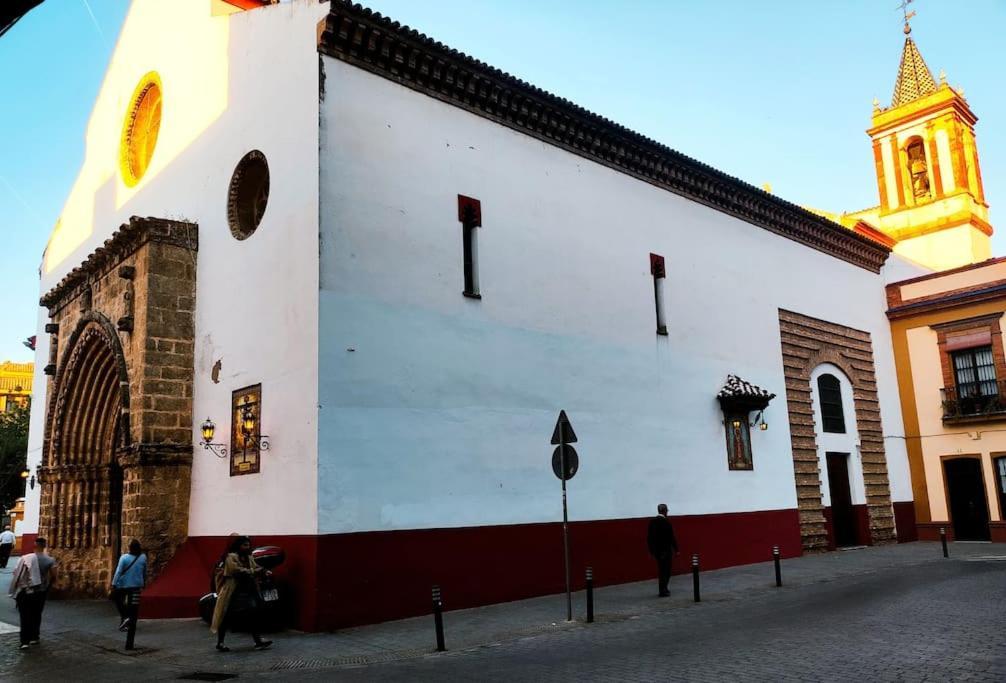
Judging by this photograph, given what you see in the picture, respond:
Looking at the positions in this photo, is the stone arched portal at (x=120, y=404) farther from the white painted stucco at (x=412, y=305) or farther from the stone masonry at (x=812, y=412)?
the stone masonry at (x=812, y=412)

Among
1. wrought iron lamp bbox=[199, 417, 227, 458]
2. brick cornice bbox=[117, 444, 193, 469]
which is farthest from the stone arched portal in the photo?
wrought iron lamp bbox=[199, 417, 227, 458]

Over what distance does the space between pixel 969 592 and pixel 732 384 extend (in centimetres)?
663

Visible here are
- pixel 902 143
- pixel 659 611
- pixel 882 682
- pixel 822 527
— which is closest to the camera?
pixel 882 682

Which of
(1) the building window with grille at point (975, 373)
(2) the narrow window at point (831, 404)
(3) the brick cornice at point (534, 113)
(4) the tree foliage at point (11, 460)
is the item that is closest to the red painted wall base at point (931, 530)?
(1) the building window with grille at point (975, 373)

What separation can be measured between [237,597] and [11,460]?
31379 millimetres

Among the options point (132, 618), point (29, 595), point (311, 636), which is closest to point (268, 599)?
point (311, 636)

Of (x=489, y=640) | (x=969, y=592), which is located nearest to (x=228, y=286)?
(x=489, y=640)

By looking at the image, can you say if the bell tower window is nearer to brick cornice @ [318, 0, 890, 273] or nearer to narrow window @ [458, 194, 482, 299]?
brick cornice @ [318, 0, 890, 273]

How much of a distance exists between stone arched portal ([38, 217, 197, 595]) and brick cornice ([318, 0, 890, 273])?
15.8ft

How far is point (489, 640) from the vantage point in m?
9.41

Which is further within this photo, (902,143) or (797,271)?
(902,143)

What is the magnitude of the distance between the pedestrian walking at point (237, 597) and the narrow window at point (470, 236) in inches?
216

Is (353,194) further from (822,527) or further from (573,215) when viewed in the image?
(822,527)

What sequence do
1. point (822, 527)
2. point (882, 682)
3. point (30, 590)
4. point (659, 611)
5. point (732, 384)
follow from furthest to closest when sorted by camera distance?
point (822, 527) → point (732, 384) → point (659, 611) → point (30, 590) → point (882, 682)
